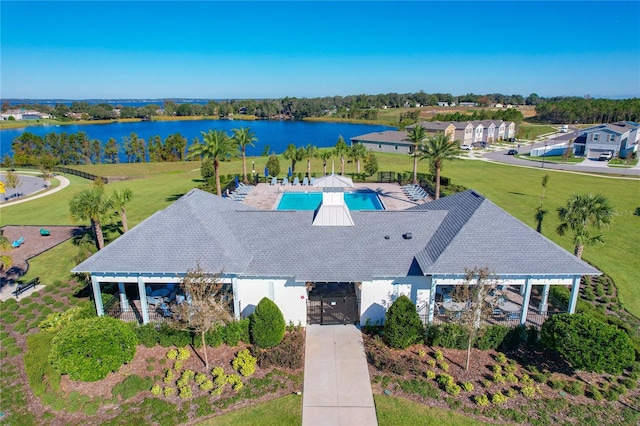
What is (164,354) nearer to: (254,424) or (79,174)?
(254,424)

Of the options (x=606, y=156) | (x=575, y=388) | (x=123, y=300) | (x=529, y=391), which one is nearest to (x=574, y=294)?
(x=575, y=388)

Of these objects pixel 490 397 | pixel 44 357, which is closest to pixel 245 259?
pixel 44 357

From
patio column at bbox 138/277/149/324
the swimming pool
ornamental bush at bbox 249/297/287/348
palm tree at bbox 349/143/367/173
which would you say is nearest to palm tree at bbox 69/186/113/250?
patio column at bbox 138/277/149/324

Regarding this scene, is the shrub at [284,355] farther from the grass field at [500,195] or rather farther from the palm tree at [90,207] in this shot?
the grass field at [500,195]

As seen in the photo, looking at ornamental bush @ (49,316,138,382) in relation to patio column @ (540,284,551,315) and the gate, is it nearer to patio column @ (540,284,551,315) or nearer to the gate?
the gate

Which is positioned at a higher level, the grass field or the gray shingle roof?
the gray shingle roof

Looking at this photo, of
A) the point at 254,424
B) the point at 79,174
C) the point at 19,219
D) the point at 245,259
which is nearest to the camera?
the point at 254,424
